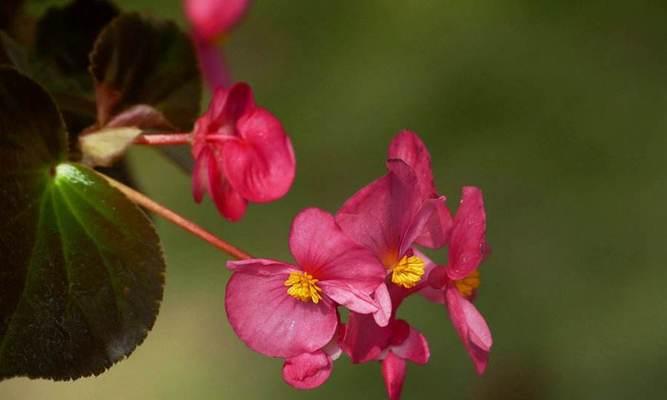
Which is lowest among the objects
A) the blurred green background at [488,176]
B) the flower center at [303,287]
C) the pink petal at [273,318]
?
the blurred green background at [488,176]

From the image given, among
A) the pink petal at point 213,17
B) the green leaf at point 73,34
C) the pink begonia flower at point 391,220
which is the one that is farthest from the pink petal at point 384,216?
the pink petal at point 213,17

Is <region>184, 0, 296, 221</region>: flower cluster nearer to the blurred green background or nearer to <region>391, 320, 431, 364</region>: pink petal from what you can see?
<region>391, 320, 431, 364</region>: pink petal

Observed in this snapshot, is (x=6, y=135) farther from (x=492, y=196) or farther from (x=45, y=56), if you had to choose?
(x=492, y=196)

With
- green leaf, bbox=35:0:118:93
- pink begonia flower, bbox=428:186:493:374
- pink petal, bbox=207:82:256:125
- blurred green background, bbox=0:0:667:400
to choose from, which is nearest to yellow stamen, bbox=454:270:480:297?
pink begonia flower, bbox=428:186:493:374

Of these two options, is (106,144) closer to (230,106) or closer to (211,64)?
(230,106)

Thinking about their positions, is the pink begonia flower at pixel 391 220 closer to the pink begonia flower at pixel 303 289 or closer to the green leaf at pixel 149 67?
the pink begonia flower at pixel 303 289

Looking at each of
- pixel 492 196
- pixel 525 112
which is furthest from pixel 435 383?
pixel 525 112

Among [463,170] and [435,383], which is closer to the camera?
[435,383]
